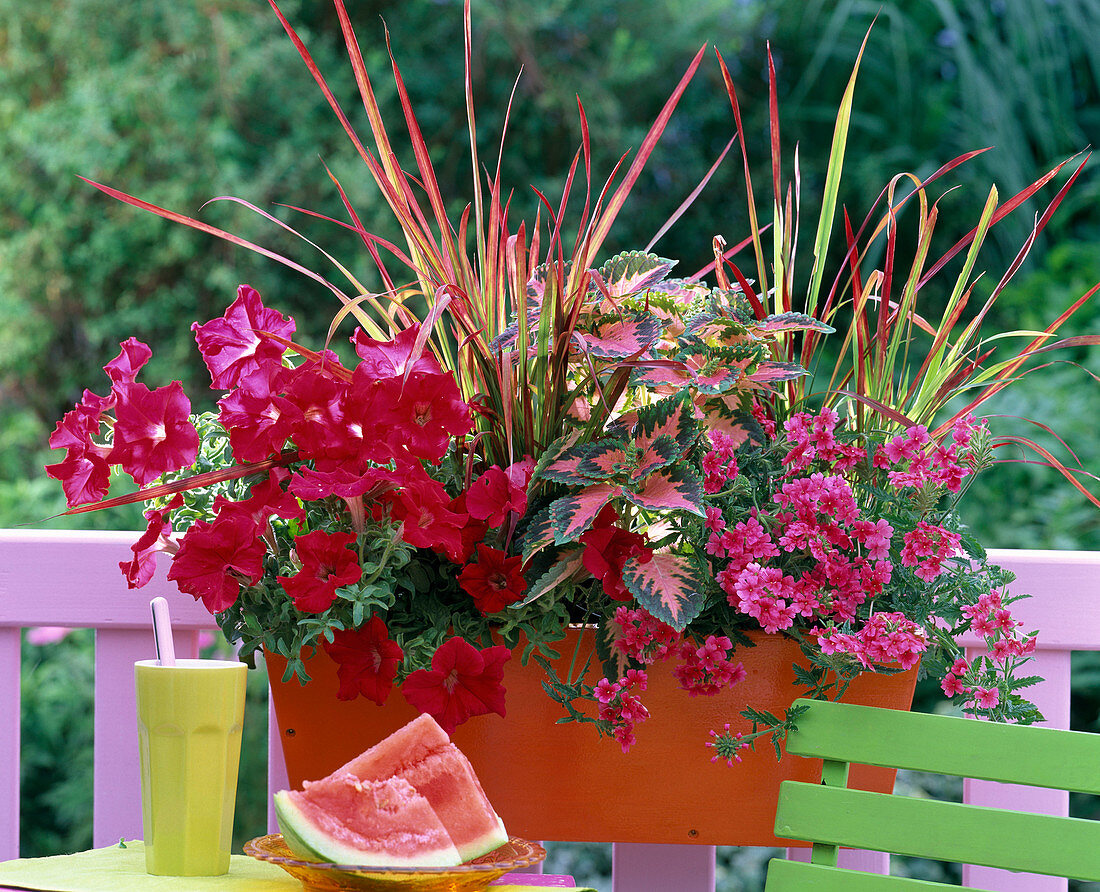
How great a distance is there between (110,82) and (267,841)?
364 cm

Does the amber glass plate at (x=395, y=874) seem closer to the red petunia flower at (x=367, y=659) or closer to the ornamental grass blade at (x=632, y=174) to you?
the red petunia flower at (x=367, y=659)

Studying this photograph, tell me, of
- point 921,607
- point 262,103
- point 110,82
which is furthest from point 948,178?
point 921,607

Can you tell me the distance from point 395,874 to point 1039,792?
731mm

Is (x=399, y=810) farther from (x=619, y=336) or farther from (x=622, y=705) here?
(x=619, y=336)

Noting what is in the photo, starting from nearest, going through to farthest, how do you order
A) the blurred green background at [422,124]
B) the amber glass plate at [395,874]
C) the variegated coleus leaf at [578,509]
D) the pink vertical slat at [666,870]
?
the amber glass plate at [395,874]
the variegated coleus leaf at [578,509]
the pink vertical slat at [666,870]
the blurred green background at [422,124]

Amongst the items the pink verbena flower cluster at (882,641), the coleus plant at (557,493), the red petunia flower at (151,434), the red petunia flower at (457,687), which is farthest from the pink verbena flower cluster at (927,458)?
the red petunia flower at (151,434)

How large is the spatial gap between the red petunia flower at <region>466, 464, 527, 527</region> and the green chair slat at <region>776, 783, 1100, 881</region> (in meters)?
0.31

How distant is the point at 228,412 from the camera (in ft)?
2.72

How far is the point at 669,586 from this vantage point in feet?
2.59

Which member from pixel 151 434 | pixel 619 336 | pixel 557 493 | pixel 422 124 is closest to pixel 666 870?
pixel 557 493

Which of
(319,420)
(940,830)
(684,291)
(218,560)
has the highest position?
(684,291)

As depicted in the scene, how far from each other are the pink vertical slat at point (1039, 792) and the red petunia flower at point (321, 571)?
690 mm

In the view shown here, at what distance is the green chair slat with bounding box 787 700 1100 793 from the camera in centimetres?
78

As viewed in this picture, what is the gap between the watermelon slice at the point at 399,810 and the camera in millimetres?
698
